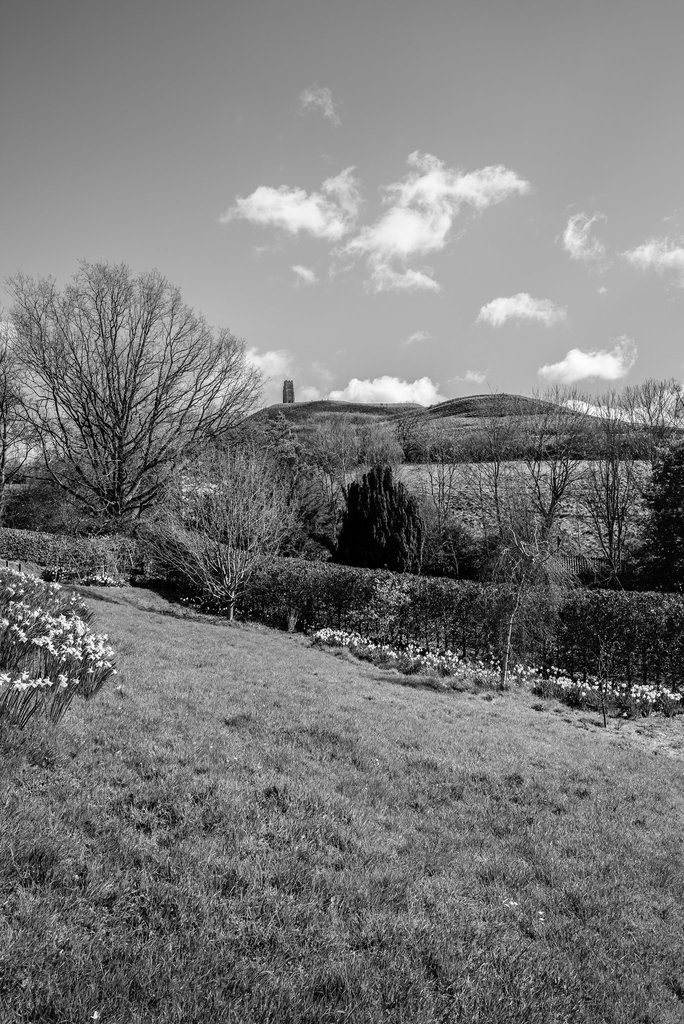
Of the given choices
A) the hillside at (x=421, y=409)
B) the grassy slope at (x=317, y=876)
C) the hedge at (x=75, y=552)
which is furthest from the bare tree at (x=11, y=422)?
the grassy slope at (x=317, y=876)

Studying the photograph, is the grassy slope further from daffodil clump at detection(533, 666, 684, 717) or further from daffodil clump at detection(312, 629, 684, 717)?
daffodil clump at detection(312, 629, 684, 717)

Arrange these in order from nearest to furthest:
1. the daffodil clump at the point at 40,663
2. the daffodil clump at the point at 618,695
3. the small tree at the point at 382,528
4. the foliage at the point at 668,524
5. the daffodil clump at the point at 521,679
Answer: the daffodil clump at the point at 40,663
the daffodil clump at the point at 618,695
the daffodil clump at the point at 521,679
the foliage at the point at 668,524
the small tree at the point at 382,528

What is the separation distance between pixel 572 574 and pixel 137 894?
1173 centimetres

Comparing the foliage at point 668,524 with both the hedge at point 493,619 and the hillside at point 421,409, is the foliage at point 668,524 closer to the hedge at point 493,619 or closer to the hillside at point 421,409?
the hedge at point 493,619

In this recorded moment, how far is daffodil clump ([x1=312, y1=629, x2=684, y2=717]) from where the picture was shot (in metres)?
9.72

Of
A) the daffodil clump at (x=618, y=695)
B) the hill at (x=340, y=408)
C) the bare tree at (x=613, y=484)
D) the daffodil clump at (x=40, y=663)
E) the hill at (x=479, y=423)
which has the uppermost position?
the hill at (x=340, y=408)

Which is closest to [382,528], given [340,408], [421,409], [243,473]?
[243,473]

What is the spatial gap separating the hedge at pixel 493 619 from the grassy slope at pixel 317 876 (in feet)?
19.3

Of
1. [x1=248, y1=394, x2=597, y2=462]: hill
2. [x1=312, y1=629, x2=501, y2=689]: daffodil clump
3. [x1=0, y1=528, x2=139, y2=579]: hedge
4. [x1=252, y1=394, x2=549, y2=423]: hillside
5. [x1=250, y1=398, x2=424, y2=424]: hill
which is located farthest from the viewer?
[x1=250, y1=398, x2=424, y2=424]: hill

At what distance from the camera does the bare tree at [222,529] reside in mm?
16594

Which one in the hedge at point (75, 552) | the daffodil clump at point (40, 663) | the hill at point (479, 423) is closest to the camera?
the daffodil clump at point (40, 663)

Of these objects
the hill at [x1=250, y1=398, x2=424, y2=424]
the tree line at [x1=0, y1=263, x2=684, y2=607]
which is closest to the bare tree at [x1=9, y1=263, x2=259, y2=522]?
the tree line at [x1=0, y1=263, x2=684, y2=607]

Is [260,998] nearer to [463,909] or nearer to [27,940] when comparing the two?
[27,940]

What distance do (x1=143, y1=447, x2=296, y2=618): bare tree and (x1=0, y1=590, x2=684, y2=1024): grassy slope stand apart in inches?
416
